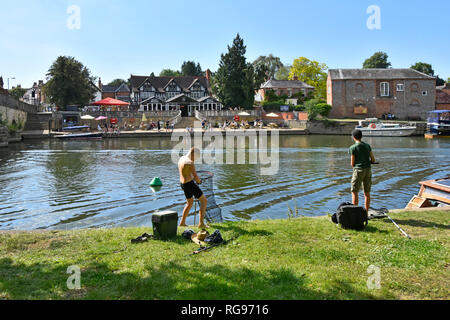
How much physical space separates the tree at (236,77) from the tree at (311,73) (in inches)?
940

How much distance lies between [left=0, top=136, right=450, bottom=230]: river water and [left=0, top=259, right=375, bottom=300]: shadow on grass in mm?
5725

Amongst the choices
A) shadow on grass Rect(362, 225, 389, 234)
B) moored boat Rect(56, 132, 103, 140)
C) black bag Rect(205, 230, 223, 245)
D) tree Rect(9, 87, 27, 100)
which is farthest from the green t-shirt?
tree Rect(9, 87, 27, 100)

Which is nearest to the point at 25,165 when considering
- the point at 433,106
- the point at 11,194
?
the point at 11,194

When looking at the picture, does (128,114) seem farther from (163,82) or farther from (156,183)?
(156,183)

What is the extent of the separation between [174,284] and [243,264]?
124 cm

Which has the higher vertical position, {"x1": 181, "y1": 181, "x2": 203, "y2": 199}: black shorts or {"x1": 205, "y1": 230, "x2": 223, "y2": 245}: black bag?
{"x1": 181, "y1": 181, "x2": 203, "y2": 199}: black shorts

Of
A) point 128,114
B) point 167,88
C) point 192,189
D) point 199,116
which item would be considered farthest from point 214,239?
point 167,88

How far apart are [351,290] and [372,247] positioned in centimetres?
203

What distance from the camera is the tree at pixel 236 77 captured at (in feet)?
212

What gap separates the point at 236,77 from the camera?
65.2 m

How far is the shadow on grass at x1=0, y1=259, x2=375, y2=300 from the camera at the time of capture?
15.5 feet

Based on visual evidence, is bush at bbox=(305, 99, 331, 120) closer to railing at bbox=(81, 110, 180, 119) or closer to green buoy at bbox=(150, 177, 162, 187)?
railing at bbox=(81, 110, 180, 119)

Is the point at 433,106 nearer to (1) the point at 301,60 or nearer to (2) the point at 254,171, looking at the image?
(1) the point at 301,60

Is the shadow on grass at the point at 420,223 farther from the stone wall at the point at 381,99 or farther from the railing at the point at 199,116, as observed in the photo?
the stone wall at the point at 381,99
